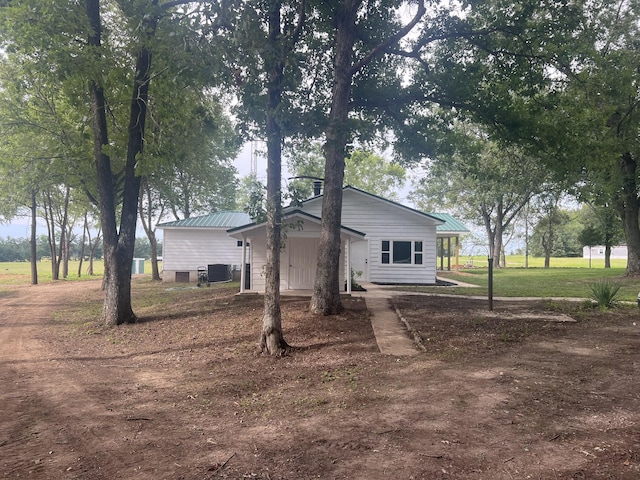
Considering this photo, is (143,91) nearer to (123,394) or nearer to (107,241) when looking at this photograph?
(107,241)

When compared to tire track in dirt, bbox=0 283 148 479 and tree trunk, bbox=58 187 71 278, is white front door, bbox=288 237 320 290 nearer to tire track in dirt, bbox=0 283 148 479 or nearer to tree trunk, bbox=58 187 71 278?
tire track in dirt, bbox=0 283 148 479

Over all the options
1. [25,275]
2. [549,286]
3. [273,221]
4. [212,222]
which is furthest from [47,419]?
[25,275]

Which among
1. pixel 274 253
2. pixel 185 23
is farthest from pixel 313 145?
pixel 274 253

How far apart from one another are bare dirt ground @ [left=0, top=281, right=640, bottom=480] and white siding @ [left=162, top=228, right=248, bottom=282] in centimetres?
1380

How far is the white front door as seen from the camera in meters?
15.7

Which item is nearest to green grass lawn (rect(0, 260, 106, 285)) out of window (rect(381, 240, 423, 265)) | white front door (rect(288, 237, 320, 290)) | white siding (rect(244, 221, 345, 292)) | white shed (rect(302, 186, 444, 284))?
white siding (rect(244, 221, 345, 292))

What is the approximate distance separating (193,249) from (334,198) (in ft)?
49.7

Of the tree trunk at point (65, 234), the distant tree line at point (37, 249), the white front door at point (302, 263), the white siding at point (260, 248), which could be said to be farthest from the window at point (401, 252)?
the distant tree line at point (37, 249)

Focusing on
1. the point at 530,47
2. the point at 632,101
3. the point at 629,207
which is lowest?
the point at 629,207

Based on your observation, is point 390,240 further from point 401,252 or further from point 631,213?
point 631,213

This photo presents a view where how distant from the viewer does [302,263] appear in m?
15.7

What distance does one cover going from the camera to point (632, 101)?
17.6m

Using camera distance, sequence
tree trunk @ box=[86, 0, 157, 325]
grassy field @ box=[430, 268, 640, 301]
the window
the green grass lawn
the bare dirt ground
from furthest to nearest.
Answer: the green grass lawn → the window → grassy field @ box=[430, 268, 640, 301] → tree trunk @ box=[86, 0, 157, 325] → the bare dirt ground

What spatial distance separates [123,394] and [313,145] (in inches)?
322
